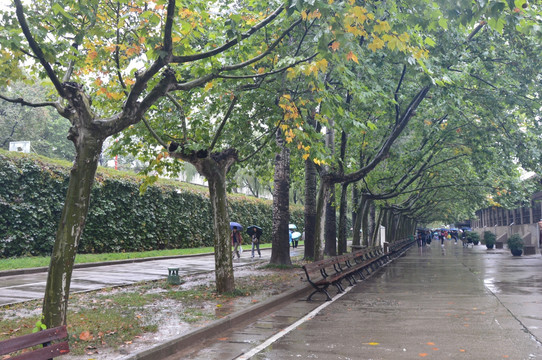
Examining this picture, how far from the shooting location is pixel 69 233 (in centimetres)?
698

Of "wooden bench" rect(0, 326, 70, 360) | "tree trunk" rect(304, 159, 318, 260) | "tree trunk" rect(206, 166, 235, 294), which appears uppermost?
"tree trunk" rect(304, 159, 318, 260)

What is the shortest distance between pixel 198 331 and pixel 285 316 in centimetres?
272

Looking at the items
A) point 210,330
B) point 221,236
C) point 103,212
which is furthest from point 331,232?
point 210,330

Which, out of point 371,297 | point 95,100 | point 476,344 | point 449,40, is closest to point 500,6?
point 476,344

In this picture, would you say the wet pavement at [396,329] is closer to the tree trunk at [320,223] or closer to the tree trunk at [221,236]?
the tree trunk at [221,236]

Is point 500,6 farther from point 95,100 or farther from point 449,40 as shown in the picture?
point 95,100

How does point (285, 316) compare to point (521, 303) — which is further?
point (521, 303)

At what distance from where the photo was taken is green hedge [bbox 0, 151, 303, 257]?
61.9ft

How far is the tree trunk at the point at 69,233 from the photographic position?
6871 millimetres

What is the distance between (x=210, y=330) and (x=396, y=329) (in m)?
3.08

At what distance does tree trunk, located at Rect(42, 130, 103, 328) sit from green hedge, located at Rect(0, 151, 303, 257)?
13.1 m

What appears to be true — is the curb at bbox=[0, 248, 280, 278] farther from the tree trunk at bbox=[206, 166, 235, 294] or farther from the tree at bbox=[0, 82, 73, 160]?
the tree at bbox=[0, 82, 73, 160]

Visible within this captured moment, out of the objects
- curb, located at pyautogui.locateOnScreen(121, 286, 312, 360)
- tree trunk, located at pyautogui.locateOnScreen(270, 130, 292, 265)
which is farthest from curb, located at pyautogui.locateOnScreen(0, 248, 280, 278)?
curb, located at pyautogui.locateOnScreen(121, 286, 312, 360)

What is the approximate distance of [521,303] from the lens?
37.8 feet
